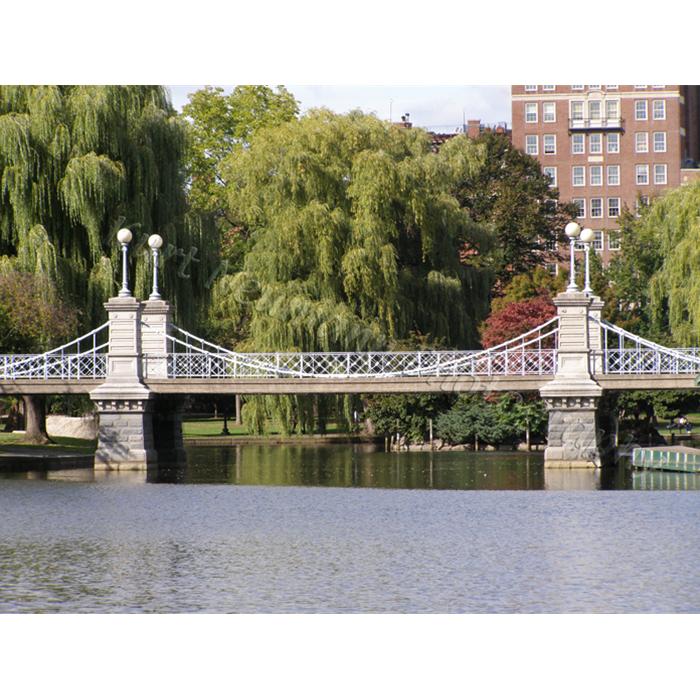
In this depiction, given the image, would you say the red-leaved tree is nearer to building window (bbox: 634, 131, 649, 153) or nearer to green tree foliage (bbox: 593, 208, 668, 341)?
green tree foliage (bbox: 593, 208, 668, 341)

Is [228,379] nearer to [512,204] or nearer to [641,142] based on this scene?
[512,204]

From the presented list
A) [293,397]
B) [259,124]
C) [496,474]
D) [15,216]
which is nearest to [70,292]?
[15,216]

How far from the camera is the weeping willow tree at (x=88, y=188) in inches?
1626

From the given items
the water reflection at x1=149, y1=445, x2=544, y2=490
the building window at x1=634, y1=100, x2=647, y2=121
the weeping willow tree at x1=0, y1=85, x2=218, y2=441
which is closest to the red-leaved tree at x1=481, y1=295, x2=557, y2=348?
the water reflection at x1=149, y1=445, x2=544, y2=490

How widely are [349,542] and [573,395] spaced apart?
14.4 metres

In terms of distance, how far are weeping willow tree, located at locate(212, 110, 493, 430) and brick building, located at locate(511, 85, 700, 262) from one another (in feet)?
160

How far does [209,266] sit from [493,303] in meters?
14.7

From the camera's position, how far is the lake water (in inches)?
741

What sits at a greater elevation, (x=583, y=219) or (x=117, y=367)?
(x=583, y=219)

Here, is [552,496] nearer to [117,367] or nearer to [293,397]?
[117,367]

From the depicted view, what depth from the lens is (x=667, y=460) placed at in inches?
1615

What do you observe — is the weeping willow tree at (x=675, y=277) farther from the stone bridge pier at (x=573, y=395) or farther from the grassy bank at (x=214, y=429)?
the stone bridge pier at (x=573, y=395)

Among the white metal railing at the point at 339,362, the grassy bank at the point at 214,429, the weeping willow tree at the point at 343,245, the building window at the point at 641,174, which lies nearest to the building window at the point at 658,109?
the building window at the point at 641,174

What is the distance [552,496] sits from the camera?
31453 millimetres
